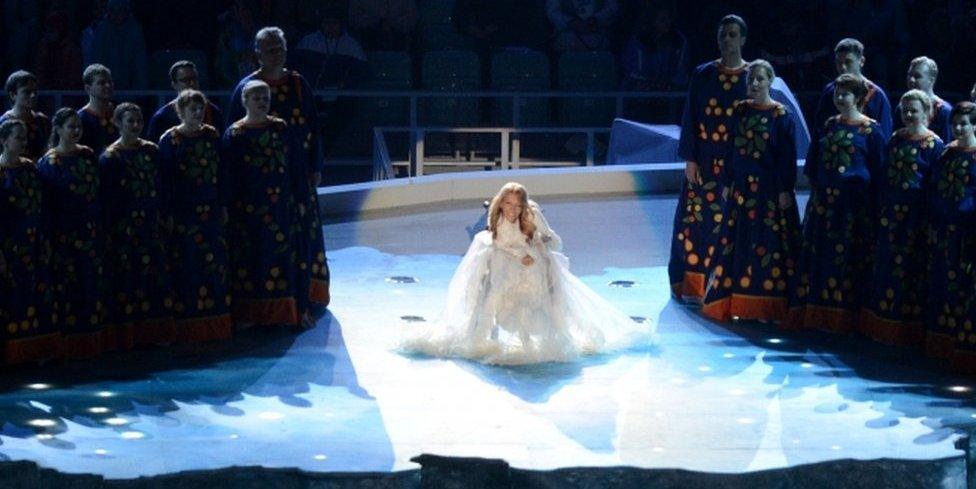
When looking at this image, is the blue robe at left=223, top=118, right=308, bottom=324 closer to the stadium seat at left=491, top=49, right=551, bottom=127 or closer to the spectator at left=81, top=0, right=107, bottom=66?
the spectator at left=81, top=0, right=107, bottom=66

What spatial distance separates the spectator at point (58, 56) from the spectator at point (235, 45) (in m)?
0.98

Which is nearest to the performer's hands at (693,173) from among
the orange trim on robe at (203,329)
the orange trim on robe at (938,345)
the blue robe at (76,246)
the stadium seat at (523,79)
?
the orange trim on robe at (938,345)

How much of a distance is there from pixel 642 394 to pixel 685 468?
1283 millimetres

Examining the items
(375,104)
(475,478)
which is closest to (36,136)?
(475,478)

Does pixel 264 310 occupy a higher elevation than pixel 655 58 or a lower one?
lower

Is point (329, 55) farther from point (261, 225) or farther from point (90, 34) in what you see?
point (261, 225)

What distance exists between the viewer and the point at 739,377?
917 centimetres

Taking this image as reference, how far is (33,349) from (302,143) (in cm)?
174

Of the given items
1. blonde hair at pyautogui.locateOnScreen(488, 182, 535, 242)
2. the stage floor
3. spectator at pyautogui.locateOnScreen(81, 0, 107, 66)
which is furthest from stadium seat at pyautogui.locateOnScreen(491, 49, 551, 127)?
blonde hair at pyautogui.locateOnScreen(488, 182, 535, 242)

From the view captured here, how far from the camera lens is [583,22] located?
15.5 m

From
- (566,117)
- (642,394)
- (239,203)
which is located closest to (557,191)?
(566,117)

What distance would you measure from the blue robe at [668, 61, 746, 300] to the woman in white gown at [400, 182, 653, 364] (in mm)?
1291

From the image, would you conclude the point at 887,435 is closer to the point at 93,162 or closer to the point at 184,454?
the point at 184,454

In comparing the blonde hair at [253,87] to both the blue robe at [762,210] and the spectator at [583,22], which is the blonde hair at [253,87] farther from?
the spectator at [583,22]
